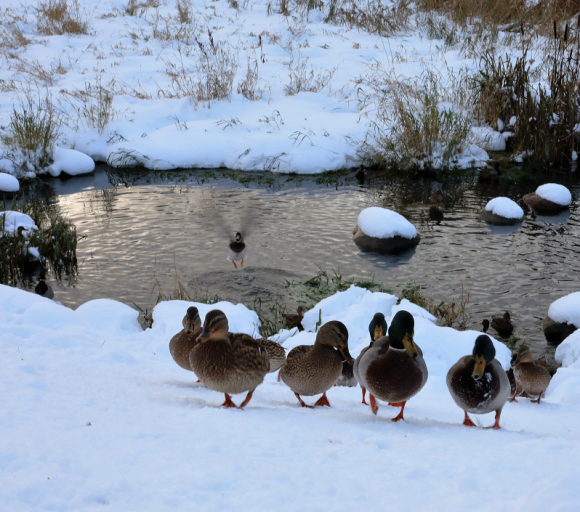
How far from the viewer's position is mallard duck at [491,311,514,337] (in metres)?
6.30

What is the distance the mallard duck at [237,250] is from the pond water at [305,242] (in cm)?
16

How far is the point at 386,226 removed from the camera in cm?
898

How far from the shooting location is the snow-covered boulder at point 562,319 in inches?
244

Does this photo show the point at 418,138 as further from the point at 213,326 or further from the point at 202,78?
the point at 213,326

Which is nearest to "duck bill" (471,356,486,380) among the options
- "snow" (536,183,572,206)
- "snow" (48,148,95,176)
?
"snow" (536,183,572,206)

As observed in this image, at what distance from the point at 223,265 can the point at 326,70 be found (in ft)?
42.0

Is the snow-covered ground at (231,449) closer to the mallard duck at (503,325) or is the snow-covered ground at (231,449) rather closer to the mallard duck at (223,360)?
the mallard duck at (223,360)

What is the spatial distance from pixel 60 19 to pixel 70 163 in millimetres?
12928

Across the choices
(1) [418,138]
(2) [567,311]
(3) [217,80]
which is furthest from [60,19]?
(2) [567,311]

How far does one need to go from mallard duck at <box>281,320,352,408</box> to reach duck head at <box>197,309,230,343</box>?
0.66m

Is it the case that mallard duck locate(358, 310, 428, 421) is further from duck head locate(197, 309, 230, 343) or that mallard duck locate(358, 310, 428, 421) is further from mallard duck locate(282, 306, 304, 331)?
mallard duck locate(282, 306, 304, 331)

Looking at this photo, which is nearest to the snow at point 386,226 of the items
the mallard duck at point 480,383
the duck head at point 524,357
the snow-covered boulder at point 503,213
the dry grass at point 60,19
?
the snow-covered boulder at point 503,213

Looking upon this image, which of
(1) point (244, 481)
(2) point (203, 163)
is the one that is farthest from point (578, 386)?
(2) point (203, 163)

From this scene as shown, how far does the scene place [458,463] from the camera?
7.78 ft
